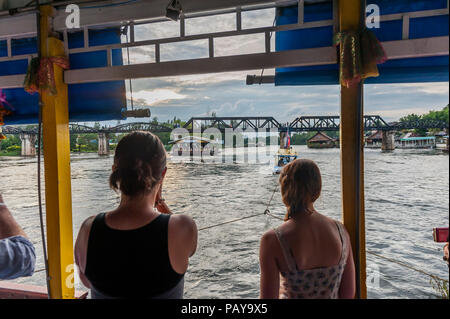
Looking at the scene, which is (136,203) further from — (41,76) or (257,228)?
(257,228)

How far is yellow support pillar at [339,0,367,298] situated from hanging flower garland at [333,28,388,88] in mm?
115

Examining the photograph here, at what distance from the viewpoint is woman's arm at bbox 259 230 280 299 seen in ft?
3.46

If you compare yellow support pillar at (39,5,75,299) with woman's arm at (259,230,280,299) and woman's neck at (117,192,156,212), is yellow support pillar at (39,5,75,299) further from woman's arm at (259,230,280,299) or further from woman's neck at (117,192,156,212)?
woman's arm at (259,230,280,299)

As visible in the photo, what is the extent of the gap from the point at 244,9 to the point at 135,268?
75.6 inches

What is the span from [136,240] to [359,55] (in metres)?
1.51

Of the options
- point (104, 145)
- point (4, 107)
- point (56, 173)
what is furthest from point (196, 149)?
point (56, 173)

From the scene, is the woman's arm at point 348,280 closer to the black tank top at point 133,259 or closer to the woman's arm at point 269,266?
the woman's arm at point 269,266

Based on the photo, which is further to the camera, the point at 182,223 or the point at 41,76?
the point at 41,76

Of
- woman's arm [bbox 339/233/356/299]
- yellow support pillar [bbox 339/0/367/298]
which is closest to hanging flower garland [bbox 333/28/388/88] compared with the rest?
yellow support pillar [bbox 339/0/367/298]

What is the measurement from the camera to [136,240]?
2.81 feet

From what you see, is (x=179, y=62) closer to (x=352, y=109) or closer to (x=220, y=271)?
(x=352, y=109)

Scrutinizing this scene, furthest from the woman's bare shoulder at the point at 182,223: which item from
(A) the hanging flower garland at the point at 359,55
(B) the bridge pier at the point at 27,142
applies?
(B) the bridge pier at the point at 27,142

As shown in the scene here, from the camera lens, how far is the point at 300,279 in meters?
1.07
